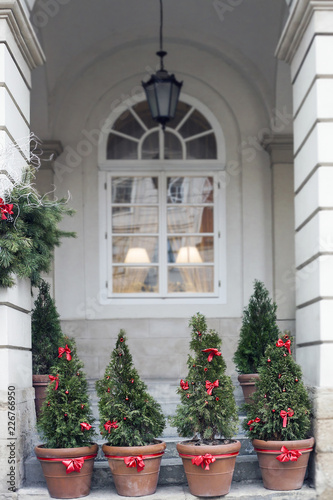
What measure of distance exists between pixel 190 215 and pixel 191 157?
809 millimetres

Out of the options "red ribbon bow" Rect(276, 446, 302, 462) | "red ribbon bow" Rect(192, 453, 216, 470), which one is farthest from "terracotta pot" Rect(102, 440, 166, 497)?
"red ribbon bow" Rect(276, 446, 302, 462)

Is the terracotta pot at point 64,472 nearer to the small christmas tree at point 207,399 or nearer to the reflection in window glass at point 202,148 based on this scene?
the small christmas tree at point 207,399

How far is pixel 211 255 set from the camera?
32.5 ft

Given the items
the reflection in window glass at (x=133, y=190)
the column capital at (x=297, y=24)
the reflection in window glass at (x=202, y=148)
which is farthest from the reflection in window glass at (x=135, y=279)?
the column capital at (x=297, y=24)

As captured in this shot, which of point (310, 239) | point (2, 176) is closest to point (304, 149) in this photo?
point (310, 239)

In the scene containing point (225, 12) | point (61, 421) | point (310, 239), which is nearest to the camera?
point (61, 421)

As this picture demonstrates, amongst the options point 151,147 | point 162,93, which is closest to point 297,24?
point 162,93

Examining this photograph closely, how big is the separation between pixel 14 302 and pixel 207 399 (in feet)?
6.13

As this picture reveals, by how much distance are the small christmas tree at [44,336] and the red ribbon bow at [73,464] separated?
156 centimetres

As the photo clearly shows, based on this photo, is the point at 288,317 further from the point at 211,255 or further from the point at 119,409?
the point at 119,409

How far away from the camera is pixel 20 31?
22.3 feet

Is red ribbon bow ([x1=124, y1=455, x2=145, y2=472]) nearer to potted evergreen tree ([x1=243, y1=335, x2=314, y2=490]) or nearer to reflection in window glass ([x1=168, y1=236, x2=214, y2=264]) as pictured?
potted evergreen tree ([x1=243, y1=335, x2=314, y2=490])

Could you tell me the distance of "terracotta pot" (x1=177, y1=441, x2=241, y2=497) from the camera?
18.8ft

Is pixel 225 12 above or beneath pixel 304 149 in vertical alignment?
above
